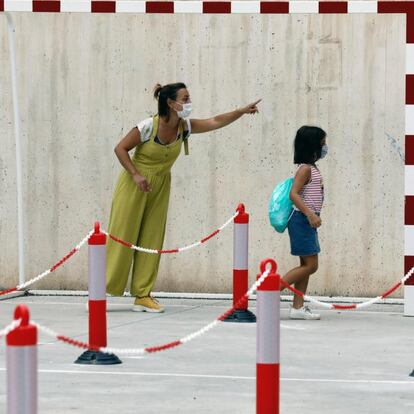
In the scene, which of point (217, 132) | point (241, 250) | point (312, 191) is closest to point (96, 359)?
point (241, 250)

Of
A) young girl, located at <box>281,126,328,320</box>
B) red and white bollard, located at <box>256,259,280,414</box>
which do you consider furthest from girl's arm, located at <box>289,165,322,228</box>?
red and white bollard, located at <box>256,259,280,414</box>

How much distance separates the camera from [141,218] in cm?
1098

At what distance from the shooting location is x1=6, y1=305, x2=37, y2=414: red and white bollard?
5078 mm

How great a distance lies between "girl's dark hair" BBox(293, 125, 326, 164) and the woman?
49 cm

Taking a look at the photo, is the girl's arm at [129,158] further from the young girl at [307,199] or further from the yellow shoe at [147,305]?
the young girl at [307,199]

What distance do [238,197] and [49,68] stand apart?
183 cm

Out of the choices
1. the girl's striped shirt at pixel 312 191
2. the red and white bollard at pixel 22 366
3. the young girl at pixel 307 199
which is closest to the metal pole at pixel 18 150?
the young girl at pixel 307 199

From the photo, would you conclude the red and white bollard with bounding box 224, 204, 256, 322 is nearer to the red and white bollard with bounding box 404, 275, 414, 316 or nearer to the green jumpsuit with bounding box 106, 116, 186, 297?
the green jumpsuit with bounding box 106, 116, 186, 297

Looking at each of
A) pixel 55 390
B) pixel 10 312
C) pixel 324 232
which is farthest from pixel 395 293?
pixel 55 390

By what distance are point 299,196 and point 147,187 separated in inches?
42.7

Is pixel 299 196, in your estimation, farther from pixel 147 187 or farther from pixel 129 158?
pixel 129 158

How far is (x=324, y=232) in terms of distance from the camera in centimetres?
1177

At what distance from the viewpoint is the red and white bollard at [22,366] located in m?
5.08

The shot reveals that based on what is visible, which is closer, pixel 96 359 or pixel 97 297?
pixel 97 297
